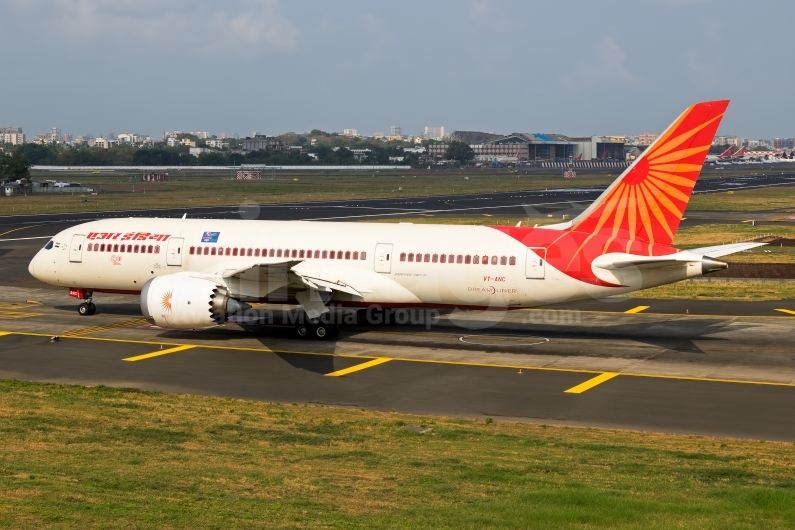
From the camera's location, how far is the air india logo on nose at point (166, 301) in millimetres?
37188

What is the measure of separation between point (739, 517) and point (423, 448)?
26.7ft

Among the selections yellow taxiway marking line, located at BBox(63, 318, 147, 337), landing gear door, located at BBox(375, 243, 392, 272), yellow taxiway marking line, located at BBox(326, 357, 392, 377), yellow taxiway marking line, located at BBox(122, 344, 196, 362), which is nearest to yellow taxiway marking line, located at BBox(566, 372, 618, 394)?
yellow taxiway marking line, located at BBox(326, 357, 392, 377)

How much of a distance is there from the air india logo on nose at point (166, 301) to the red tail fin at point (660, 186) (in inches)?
635

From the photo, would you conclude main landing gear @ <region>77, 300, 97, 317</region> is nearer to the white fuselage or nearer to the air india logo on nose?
A: the white fuselage

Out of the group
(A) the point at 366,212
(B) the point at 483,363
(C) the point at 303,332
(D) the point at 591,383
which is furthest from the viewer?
(A) the point at 366,212

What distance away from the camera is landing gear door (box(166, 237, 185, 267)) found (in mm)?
41562

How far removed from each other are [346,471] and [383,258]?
2037cm

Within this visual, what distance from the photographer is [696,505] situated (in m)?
Answer: 16.7

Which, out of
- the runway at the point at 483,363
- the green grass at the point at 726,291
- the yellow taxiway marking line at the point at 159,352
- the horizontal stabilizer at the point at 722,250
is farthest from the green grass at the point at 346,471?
the green grass at the point at 726,291

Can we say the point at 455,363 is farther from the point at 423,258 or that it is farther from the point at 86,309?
the point at 86,309

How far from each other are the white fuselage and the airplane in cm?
5

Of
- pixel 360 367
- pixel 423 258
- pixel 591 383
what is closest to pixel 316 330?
pixel 423 258

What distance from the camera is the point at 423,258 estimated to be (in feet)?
127

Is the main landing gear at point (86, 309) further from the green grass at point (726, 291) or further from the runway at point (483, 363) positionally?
the green grass at point (726, 291)
